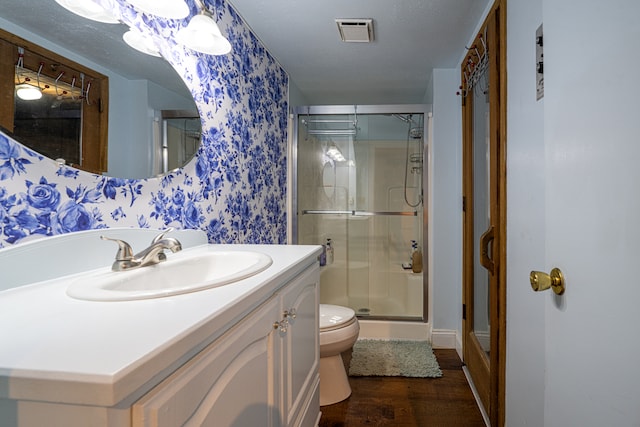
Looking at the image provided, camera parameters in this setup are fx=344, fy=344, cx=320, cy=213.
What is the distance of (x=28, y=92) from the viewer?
84 cm

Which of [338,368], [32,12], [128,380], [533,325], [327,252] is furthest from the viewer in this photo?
[327,252]

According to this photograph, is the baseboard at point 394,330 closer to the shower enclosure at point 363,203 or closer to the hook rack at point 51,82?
the shower enclosure at point 363,203

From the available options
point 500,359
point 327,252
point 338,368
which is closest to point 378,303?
point 327,252

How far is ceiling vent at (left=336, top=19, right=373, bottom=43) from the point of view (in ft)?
6.45

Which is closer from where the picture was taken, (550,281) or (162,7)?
(550,281)

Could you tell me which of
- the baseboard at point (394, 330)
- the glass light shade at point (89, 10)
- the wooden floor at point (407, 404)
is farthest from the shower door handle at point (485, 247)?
the glass light shade at point (89, 10)

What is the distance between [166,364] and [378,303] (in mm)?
2698

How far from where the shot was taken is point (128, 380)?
396mm

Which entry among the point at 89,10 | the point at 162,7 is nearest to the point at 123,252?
the point at 89,10

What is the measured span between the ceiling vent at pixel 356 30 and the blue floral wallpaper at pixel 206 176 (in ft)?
1.84

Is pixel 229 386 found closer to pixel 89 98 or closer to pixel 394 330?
pixel 89 98

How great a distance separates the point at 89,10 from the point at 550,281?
1.42m

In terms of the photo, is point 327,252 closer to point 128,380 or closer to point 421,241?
point 421,241

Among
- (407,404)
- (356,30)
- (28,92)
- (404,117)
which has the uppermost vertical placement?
(356,30)
